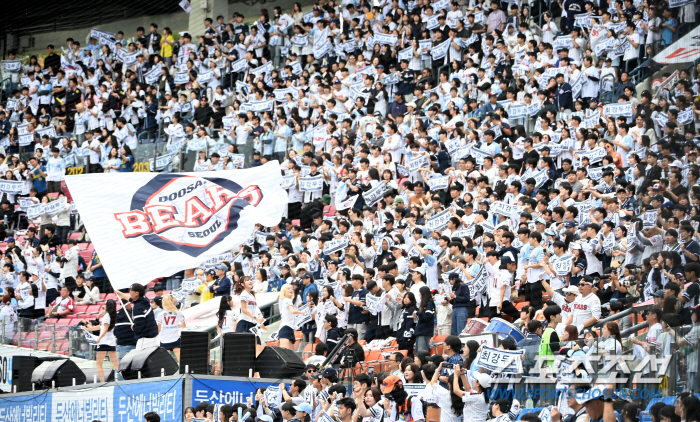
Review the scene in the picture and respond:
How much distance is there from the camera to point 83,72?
28.5 m

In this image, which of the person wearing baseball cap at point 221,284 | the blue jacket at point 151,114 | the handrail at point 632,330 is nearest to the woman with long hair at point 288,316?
the person wearing baseball cap at point 221,284

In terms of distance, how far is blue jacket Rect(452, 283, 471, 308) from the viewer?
11891 millimetres

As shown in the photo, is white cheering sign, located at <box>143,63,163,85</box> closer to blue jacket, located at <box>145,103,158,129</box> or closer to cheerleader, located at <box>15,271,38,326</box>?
blue jacket, located at <box>145,103,158,129</box>

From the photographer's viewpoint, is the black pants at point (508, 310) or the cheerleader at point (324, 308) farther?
the cheerleader at point (324, 308)

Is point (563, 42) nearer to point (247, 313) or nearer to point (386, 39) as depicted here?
point (386, 39)

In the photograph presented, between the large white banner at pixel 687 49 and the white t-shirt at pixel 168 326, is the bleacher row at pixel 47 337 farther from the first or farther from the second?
the large white banner at pixel 687 49

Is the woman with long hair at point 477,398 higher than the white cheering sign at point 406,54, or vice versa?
the white cheering sign at point 406,54

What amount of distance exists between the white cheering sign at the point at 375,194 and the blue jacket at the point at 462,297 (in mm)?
4893

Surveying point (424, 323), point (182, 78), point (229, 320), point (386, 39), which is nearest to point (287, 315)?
point (229, 320)

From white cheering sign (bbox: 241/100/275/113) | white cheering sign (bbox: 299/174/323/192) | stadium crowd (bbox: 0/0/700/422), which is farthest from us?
white cheering sign (bbox: 241/100/275/113)

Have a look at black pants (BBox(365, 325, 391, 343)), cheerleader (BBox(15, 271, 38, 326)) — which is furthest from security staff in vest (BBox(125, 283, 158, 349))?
cheerleader (BBox(15, 271, 38, 326))

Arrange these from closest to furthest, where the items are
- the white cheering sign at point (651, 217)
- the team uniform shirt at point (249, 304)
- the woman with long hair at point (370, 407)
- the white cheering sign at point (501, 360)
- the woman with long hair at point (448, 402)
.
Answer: the white cheering sign at point (651, 217), the white cheering sign at point (501, 360), the woman with long hair at point (448, 402), the woman with long hair at point (370, 407), the team uniform shirt at point (249, 304)

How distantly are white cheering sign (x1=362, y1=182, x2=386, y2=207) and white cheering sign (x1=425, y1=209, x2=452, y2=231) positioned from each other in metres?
2.04

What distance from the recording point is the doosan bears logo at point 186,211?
1423 centimetres
